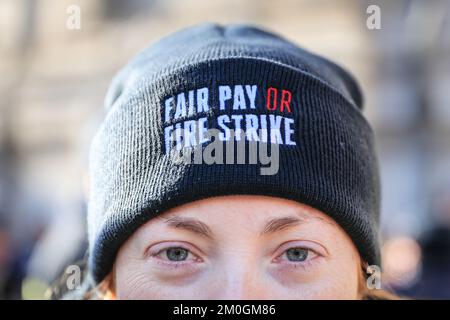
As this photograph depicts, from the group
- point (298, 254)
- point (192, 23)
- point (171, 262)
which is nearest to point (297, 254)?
point (298, 254)

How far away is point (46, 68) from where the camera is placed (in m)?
11.1

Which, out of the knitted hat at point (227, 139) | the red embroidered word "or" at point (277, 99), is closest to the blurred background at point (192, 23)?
the knitted hat at point (227, 139)

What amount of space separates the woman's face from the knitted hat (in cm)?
3

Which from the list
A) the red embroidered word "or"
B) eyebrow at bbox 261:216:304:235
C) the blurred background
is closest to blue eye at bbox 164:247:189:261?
eyebrow at bbox 261:216:304:235

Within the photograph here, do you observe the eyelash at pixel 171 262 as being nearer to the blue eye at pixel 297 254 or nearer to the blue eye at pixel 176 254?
the blue eye at pixel 176 254

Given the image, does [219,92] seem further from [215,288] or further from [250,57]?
[215,288]

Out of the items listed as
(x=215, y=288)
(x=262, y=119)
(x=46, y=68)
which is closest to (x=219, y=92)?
(x=262, y=119)

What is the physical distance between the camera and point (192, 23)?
34.1 feet

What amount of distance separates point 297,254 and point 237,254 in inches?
6.7

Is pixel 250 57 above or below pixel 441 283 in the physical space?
above

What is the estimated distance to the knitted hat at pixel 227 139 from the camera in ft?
5.54

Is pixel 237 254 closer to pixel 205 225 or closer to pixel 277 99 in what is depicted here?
pixel 205 225
